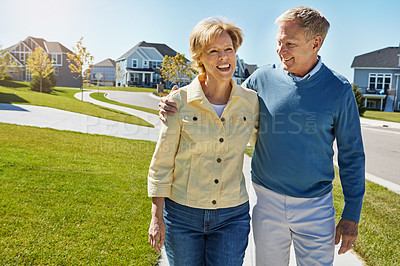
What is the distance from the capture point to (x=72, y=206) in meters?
4.71

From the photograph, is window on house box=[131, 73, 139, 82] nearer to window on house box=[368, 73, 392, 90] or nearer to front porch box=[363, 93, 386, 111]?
front porch box=[363, 93, 386, 111]

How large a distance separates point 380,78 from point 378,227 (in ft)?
150

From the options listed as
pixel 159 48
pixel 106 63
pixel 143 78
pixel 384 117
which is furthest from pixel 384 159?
pixel 106 63

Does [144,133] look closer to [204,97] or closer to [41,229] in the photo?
[41,229]

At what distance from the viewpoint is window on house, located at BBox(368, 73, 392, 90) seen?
144ft

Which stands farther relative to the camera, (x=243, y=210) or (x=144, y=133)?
(x=144, y=133)

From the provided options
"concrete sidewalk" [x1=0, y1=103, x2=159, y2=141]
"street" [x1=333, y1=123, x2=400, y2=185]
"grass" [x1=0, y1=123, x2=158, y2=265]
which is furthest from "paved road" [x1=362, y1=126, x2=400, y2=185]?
"concrete sidewalk" [x1=0, y1=103, x2=159, y2=141]

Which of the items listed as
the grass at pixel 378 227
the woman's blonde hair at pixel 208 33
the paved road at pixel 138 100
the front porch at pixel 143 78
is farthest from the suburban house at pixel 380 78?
the woman's blonde hair at pixel 208 33

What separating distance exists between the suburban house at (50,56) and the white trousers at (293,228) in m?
67.7

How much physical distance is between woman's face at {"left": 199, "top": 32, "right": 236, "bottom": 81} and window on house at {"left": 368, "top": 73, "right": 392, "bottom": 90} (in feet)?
158

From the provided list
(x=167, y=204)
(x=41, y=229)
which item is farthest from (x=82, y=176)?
(x=167, y=204)

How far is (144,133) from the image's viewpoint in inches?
490

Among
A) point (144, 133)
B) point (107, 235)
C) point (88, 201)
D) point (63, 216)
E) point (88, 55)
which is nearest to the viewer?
point (107, 235)

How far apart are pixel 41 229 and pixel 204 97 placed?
2.92m
